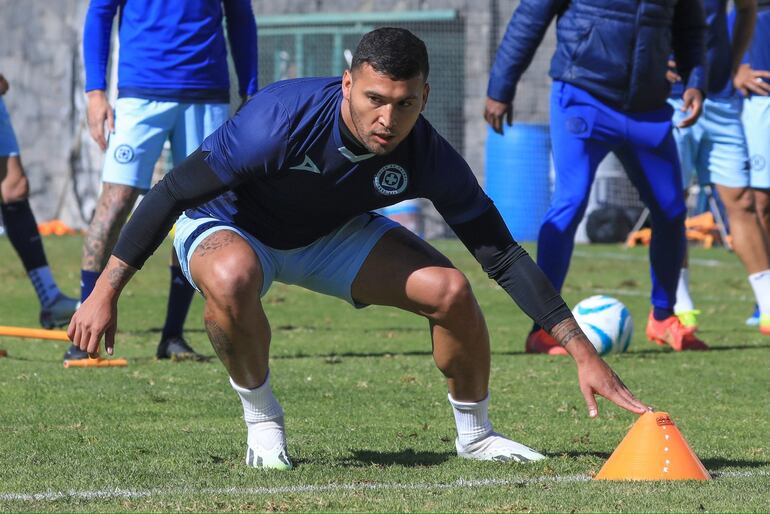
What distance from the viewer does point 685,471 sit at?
175 inches

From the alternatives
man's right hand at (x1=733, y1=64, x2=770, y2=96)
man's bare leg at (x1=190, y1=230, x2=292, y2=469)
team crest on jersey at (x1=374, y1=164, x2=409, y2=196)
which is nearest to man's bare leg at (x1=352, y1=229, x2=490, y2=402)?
team crest on jersey at (x1=374, y1=164, x2=409, y2=196)

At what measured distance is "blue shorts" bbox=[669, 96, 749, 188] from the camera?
9.31m

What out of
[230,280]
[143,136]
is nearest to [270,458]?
[230,280]

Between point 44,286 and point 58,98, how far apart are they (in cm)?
1558

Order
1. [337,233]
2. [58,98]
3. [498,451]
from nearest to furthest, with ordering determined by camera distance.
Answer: [498,451] → [337,233] → [58,98]

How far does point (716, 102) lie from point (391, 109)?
5.55m

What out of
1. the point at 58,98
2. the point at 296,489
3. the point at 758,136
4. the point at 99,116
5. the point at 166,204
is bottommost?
the point at 58,98

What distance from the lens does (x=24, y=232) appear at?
8969 millimetres

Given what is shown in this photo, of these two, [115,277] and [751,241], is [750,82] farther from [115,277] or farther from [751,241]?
[115,277]

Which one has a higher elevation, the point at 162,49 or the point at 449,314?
the point at 449,314

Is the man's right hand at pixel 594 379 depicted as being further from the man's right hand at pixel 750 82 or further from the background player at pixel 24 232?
the man's right hand at pixel 750 82

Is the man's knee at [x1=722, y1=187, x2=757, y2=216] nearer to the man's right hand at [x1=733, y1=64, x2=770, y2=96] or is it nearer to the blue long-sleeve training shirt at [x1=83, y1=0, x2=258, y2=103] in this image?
the man's right hand at [x1=733, y1=64, x2=770, y2=96]

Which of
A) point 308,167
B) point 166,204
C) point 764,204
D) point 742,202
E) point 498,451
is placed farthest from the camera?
point 764,204

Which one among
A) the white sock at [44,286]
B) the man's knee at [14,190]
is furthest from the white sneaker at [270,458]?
the man's knee at [14,190]
